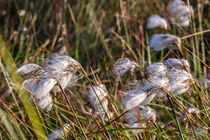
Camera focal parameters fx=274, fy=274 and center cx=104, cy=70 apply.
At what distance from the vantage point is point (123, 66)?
972 mm

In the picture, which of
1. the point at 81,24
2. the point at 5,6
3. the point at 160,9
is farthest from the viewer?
the point at 5,6

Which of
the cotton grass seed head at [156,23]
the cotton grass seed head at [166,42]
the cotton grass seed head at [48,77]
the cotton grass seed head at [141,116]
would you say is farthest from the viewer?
the cotton grass seed head at [156,23]

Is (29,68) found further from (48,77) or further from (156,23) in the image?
(156,23)

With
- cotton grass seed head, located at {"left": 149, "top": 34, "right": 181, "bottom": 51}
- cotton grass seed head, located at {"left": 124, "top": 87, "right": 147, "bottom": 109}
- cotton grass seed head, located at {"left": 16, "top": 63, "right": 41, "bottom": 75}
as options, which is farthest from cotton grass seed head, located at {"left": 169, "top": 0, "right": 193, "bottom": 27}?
cotton grass seed head, located at {"left": 16, "top": 63, "right": 41, "bottom": 75}

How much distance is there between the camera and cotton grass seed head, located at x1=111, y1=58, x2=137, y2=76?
38.3 inches

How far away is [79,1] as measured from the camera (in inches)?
115

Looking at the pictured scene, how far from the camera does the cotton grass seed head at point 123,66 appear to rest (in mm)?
972

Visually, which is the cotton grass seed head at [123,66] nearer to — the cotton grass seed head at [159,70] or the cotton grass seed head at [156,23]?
the cotton grass seed head at [159,70]

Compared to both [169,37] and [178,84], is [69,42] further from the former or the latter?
[178,84]

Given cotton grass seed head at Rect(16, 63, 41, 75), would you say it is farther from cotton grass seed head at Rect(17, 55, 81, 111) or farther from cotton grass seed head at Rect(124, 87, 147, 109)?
cotton grass seed head at Rect(124, 87, 147, 109)

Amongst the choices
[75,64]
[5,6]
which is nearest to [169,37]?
[75,64]

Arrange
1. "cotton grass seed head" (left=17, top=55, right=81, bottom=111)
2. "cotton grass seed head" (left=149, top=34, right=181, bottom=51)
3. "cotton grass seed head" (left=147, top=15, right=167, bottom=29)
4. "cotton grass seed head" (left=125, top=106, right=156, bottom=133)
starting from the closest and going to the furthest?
"cotton grass seed head" (left=17, top=55, right=81, bottom=111) < "cotton grass seed head" (left=125, top=106, right=156, bottom=133) < "cotton grass seed head" (left=149, top=34, right=181, bottom=51) < "cotton grass seed head" (left=147, top=15, right=167, bottom=29)

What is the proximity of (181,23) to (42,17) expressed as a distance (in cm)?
177

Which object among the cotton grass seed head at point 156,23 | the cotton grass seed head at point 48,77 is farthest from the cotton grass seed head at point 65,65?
the cotton grass seed head at point 156,23
